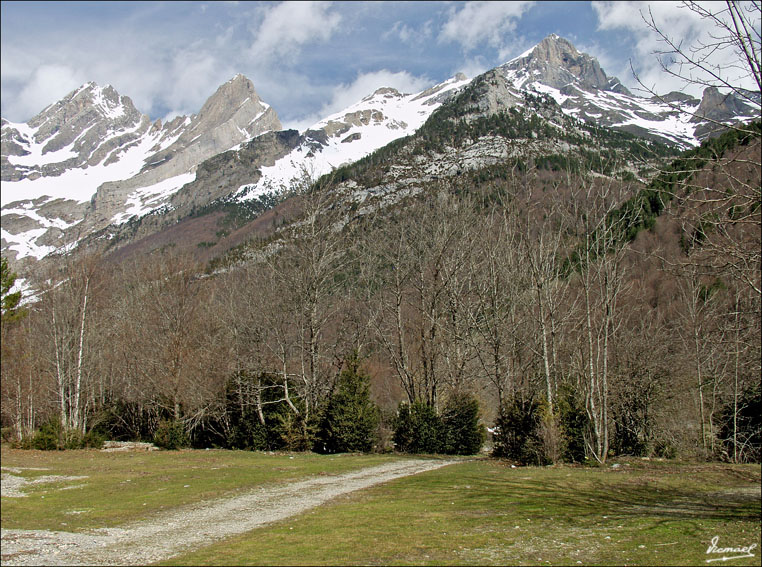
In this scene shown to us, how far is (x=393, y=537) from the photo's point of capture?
23.6 feet

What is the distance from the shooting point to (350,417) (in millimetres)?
22172

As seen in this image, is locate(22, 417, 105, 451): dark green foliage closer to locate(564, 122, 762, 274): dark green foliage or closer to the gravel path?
the gravel path

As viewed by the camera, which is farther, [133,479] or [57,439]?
[57,439]

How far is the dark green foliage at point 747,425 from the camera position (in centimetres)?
1688

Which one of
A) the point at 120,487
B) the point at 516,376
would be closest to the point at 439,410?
the point at 516,376

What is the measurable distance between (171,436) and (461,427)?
14.1 metres

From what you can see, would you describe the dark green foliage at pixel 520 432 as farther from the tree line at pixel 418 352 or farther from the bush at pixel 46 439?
the bush at pixel 46 439

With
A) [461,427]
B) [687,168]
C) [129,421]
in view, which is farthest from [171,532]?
[129,421]

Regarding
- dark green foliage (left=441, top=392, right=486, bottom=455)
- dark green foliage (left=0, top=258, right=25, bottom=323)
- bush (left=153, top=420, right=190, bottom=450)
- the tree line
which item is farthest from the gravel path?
dark green foliage (left=0, top=258, right=25, bottom=323)

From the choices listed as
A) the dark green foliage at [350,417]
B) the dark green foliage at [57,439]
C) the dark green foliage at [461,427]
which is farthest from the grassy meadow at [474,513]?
the dark green foliage at [57,439]

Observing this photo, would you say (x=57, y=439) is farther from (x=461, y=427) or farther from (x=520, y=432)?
(x=520, y=432)

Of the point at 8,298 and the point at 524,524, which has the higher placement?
the point at 8,298

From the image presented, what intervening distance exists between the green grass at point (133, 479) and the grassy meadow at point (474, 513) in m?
0.05

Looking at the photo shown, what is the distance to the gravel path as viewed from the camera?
5.83 m
